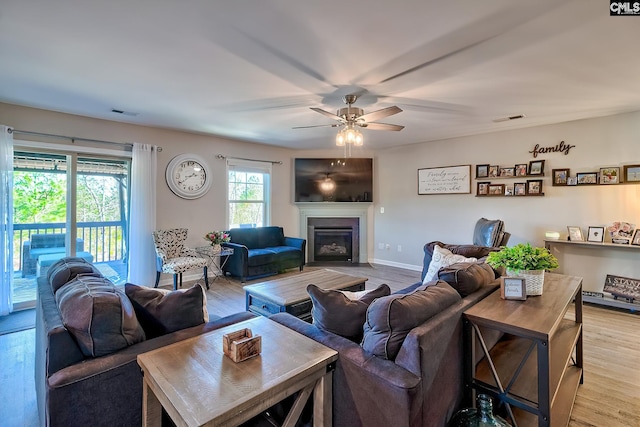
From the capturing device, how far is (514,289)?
6.04 feet

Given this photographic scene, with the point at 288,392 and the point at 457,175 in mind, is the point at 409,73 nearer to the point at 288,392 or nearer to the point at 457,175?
the point at 288,392

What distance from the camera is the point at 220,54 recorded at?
235 cm

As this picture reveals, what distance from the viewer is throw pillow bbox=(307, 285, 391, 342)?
1.56 metres

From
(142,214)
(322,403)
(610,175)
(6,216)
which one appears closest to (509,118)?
(610,175)

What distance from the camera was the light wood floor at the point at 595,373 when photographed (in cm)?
187

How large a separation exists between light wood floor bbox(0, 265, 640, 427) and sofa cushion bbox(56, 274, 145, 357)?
113cm

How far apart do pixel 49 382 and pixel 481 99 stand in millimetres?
4100

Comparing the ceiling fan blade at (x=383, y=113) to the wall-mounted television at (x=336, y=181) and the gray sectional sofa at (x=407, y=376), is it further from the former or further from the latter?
the wall-mounted television at (x=336, y=181)

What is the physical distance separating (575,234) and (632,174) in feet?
3.13

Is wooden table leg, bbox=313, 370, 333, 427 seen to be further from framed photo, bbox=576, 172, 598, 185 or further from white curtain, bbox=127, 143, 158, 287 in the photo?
framed photo, bbox=576, 172, 598, 185

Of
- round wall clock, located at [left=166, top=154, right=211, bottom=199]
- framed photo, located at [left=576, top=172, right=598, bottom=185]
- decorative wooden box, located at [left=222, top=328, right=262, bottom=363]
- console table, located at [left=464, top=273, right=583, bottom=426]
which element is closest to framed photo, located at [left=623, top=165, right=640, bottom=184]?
framed photo, located at [left=576, top=172, right=598, bottom=185]

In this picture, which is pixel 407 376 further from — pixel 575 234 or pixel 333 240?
pixel 333 240

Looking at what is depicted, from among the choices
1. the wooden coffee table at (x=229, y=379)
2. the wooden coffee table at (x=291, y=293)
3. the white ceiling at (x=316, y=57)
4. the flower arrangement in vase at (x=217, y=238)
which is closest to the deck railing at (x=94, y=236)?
the flower arrangement in vase at (x=217, y=238)

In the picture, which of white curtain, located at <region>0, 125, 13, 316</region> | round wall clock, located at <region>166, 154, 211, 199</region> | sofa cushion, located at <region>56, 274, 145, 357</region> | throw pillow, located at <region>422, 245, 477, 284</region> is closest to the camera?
sofa cushion, located at <region>56, 274, 145, 357</region>
